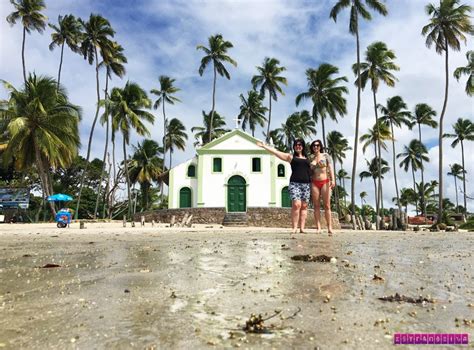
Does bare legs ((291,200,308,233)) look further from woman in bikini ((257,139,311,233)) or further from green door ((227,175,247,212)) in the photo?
green door ((227,175,247,212))

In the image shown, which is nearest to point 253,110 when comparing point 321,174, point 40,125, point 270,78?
point 270,78

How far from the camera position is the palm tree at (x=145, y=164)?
153 ft

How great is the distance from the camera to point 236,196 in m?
30.8

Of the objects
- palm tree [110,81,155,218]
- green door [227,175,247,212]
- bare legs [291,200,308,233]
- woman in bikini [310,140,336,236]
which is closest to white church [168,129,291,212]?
green door [227,175,247,212]

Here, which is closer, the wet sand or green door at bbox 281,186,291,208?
the wet sand

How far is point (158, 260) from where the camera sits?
3988 mm

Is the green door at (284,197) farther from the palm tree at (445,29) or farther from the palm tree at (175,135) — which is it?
the palm tree at (175,135)

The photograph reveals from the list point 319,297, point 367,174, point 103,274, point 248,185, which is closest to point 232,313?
point 319,297

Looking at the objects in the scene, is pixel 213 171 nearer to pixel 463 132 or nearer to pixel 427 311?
pixel 427 311

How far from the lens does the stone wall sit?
2734 cm

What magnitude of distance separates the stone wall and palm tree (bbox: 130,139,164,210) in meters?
17.6

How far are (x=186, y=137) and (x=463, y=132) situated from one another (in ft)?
138

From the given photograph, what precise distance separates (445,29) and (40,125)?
3123 cm

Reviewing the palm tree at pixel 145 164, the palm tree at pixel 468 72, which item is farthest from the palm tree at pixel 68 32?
the palm tree at pixel 468 72
